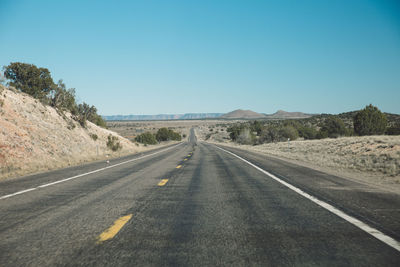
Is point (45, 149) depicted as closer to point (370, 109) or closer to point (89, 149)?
point (89, 149)

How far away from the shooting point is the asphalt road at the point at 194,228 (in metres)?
3.14

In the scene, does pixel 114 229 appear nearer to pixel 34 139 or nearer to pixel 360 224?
pixel 360 224

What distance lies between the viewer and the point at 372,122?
1703 inches

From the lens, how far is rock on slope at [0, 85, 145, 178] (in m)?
15.1

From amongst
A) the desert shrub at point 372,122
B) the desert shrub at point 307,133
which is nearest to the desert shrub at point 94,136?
the desert shrub at point 372,122

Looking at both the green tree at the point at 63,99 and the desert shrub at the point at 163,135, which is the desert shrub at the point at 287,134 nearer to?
the green tree at the point at 63,99

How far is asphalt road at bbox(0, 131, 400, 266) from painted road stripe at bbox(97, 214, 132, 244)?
0.6 inches

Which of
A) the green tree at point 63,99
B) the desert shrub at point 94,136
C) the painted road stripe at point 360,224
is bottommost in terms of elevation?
the painted road stripe at point 360,224

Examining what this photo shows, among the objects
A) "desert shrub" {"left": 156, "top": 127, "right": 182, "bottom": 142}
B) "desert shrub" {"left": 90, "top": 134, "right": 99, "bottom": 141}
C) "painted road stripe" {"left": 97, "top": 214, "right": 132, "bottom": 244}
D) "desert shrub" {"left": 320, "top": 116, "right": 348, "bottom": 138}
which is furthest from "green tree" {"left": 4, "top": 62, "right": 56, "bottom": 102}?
"desert shrub" {"left": 156, "top": 127, "right": 182, "bottom": 142}

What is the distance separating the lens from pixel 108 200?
20.6 feet

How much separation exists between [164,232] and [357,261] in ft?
7.92

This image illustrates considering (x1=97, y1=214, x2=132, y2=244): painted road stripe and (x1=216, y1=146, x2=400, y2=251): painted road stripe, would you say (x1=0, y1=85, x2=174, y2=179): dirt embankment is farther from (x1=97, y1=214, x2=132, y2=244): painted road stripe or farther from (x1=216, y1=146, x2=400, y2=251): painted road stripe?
(x1=216, y1=146, x2=400, y2=251): painted road stripe

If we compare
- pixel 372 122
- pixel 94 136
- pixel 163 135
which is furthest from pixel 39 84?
pixel 163 135

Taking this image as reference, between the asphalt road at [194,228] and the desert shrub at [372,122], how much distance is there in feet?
139
